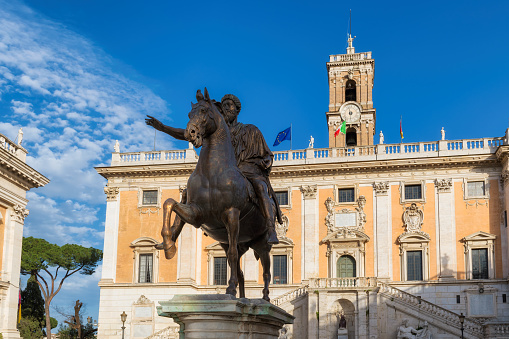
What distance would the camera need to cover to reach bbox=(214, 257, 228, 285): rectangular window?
128ft

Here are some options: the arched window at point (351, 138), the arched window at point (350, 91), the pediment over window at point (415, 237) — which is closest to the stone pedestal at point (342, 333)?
the pediment over window at point (415, 237)

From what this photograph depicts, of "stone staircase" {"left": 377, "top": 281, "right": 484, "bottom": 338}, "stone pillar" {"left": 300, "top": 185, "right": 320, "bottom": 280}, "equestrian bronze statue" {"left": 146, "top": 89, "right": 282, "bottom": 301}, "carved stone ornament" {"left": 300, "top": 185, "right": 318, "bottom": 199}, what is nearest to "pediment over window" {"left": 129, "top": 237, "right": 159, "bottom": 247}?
"stone pillar" {"left": 300, "top": 185, "right": 320, "bottom": 280}

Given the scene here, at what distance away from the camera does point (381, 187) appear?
125ft

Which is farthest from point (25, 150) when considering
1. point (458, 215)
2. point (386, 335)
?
point (458, 215)

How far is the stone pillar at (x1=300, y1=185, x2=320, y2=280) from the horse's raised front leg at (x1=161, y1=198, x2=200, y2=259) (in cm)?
3065

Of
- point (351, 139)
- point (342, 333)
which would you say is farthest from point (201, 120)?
point (351, 139)

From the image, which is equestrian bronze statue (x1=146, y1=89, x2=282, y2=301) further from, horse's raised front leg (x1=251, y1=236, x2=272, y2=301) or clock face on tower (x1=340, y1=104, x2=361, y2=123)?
clock face on tower (x1=340, y1=104, x2=361, y2=123)

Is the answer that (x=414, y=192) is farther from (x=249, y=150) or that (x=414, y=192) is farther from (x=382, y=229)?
(x=249, y=150)

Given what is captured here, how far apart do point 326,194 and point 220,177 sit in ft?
104

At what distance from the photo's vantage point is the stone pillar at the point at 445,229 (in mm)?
36125

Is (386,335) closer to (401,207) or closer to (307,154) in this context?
(401,207)

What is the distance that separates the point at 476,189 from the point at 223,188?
3216 centimetres

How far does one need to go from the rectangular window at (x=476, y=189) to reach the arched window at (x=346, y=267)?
791 cm

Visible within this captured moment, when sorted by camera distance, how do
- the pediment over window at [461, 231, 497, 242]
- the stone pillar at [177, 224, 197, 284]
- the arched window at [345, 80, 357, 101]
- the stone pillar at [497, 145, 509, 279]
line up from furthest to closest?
the arched window at [345, 80, 357, 101]
the stone pillar at [177, 224, 197, 284]
the pediment over window at [461, 231, 497, 242]
the stone pillar at [497, 145, 509, 279]
